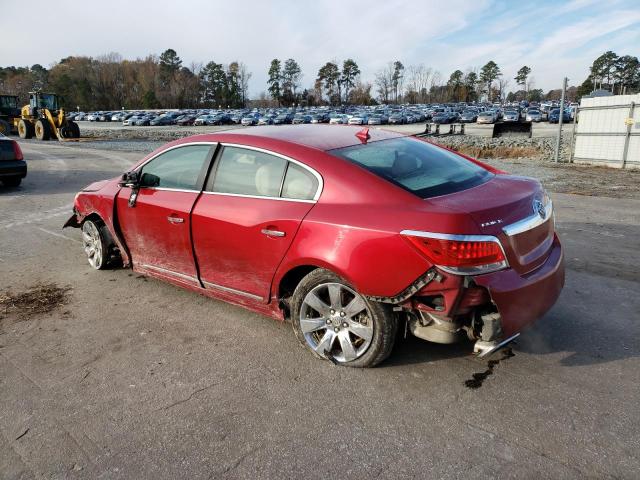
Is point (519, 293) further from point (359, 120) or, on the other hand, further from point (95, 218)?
point (359, 120)

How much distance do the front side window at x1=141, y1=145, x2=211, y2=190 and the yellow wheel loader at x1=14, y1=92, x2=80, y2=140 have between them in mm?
29202

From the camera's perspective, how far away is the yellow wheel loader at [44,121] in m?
29.8

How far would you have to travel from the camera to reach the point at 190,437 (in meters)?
2.70

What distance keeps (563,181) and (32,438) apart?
12.2 metres

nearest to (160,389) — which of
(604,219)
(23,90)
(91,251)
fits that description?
(91,251)

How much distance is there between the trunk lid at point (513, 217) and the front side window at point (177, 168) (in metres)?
2.06

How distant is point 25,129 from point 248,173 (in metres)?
34.3

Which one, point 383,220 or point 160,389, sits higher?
point 383,220

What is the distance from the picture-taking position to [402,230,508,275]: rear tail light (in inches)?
109

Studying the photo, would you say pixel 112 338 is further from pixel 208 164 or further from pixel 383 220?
pixel 383 220

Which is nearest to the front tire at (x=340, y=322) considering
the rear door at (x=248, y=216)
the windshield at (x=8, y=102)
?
the rear door at (x=248, y=216)

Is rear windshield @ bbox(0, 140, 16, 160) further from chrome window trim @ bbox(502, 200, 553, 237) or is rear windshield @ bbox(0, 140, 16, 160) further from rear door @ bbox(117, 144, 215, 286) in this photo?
chrome window trim @ bbox(502, 200, 553, 237)

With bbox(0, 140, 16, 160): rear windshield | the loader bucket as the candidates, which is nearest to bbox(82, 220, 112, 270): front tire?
bbox(0, 140, 16, 160): rear windshield

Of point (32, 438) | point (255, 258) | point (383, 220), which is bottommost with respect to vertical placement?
point (32, 438)
